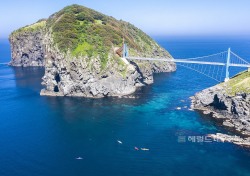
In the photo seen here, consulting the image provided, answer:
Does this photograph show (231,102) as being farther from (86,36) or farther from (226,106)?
(86,36)

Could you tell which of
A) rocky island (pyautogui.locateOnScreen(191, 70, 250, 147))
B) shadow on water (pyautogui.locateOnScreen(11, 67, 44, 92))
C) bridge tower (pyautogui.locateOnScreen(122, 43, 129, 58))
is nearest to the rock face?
rocky island (pyautogui.locateOnScreen(191, 70, 250, 147))

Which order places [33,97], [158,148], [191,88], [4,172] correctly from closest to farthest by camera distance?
[4,172]
[158,148]
[33,97]
[191,88]

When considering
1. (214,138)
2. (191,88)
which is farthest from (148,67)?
(214,138)

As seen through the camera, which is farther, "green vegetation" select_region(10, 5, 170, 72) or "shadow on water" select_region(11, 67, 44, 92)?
"shadow on water" select_region(11, 67, 44, 92)

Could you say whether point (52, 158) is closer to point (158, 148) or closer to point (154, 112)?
point (158, 148)

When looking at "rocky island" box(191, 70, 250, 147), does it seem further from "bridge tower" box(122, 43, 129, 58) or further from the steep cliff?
"bridge tower" box(122, 43, 129, 58)

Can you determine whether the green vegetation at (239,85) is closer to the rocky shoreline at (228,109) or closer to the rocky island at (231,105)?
the rocky island at (231,105)
